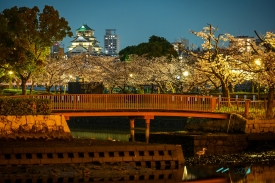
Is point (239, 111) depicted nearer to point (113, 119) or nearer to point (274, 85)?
point (274, 85)

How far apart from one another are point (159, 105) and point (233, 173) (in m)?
11.0

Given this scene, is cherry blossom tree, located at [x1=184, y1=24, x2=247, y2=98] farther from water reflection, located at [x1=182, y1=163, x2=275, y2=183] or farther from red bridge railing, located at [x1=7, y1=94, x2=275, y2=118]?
water reflection, located at [x1=182, y1=163, x2=275, y2=183]

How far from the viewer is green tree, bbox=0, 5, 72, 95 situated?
143 ft

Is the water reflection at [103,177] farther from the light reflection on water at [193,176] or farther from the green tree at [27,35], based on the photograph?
the green tree at [27,35]

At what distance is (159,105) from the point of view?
126 feet

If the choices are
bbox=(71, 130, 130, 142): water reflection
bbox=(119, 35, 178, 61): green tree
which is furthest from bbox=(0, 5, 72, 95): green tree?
bbox=(119, 35, 178, 61): green tree

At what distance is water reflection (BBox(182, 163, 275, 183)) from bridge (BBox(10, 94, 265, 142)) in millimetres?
7833

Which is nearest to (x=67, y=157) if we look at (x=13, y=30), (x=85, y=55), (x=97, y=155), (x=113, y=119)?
(x=97, y=155)

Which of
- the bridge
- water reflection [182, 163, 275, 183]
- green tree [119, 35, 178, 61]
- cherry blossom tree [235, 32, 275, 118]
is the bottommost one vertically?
water reflection [182, 163, 275, 183]

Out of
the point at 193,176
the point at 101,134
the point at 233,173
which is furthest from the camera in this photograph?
the point at 101,134

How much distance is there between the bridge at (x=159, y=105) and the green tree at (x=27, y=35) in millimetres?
8149

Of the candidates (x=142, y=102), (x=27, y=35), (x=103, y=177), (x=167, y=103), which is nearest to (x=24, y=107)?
(x=103, y=177)

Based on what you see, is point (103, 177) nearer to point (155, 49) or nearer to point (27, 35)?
point (27, 35)

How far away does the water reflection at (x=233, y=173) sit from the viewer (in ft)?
87.2
